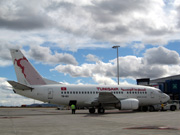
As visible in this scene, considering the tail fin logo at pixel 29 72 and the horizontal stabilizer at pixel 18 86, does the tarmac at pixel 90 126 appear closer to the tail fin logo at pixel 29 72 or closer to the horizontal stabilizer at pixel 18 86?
the horizontal stabilizer at pixel 18 86

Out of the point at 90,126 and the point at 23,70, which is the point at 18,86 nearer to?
the point at 23,70

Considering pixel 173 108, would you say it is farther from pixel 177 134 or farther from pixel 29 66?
pixel 177 134

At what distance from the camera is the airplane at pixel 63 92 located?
95.6ft

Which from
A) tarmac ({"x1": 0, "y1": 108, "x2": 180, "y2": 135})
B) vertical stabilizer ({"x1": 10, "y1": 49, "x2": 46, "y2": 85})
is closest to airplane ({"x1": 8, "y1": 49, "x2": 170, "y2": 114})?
vertical stabilizer ({"x1": 10, "y1": 49, "x2": 46, "y2": 85})

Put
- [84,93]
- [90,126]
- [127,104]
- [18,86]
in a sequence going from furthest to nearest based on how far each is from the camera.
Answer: [84,93]
[127,104]
[18,86]
[90,126]

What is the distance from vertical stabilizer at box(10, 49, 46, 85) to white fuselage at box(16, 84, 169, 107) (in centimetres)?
99

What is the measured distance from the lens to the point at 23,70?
1155 inches

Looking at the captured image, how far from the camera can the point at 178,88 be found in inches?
2276

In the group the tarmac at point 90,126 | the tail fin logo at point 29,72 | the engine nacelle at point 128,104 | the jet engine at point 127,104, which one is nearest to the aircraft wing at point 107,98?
the jet engine at point 127,104

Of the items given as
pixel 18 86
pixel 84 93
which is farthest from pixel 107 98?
pixel 18 86

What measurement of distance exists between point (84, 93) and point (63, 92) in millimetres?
2768

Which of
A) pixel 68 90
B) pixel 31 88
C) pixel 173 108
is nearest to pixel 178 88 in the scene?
pixel 173 108

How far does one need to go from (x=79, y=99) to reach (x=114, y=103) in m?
4.49

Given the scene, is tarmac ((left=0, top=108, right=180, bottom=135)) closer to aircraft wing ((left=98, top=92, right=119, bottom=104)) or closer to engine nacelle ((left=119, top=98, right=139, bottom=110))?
aircraft wing ((left=98, top=92, right=119, bottom=104))
